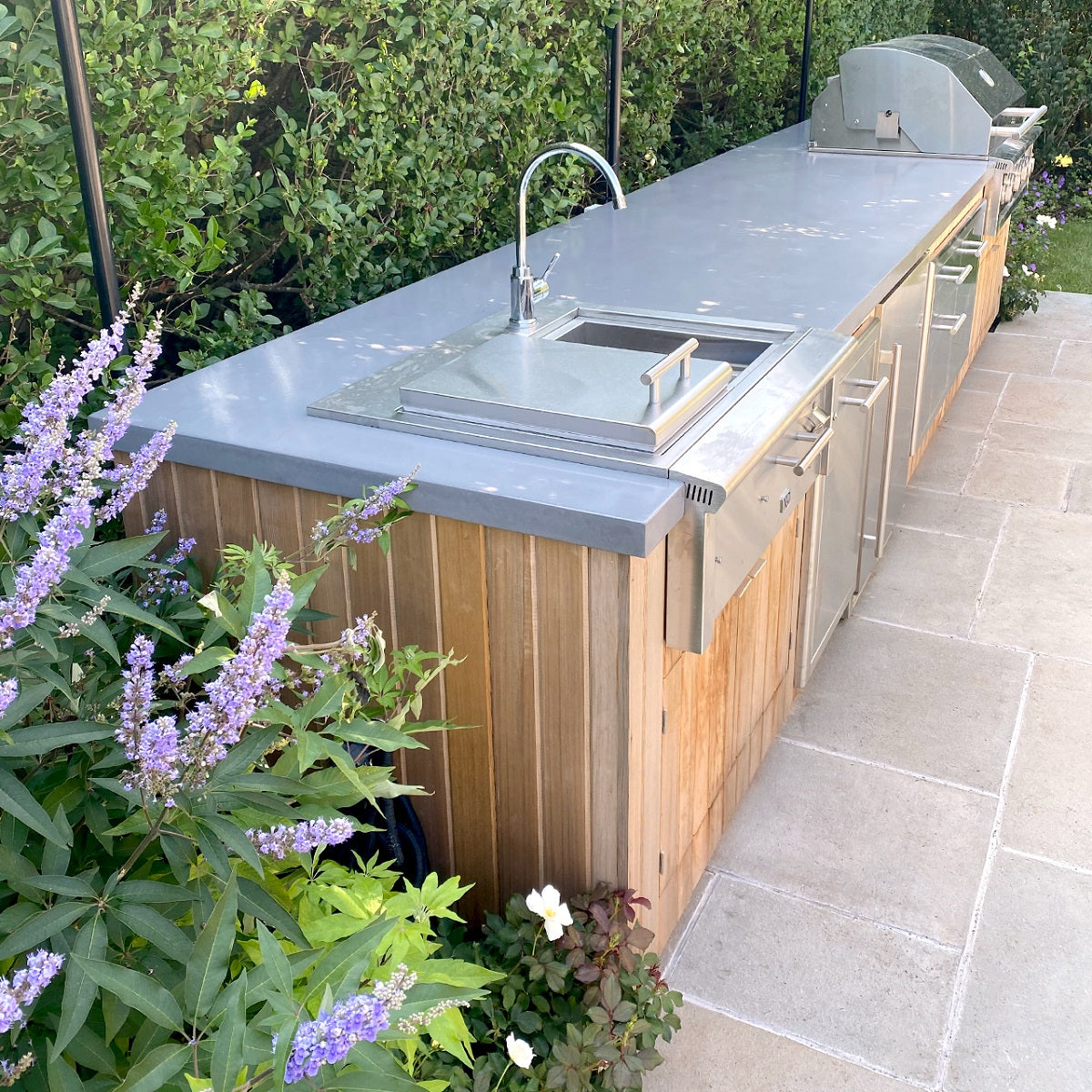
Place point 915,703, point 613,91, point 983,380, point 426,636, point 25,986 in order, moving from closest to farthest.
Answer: point 25,986
point 426,636
point 915,703
point 613,91
point 983,380

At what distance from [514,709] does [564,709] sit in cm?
10

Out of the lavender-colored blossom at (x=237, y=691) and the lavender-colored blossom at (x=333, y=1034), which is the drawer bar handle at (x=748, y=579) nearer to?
the lavender-colored blossom at (x=237, y=691)

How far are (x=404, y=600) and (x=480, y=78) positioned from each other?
197 cm

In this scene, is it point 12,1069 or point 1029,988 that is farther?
point 1029,988

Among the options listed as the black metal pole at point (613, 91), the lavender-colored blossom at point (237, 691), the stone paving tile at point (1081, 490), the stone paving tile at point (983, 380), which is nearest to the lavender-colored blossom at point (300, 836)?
the lavender-colored blossom at point (237, 691)

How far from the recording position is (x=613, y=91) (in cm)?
414

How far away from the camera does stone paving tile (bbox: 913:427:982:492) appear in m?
4.57

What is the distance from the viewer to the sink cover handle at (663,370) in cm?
185

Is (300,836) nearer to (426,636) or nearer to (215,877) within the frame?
(215,877)

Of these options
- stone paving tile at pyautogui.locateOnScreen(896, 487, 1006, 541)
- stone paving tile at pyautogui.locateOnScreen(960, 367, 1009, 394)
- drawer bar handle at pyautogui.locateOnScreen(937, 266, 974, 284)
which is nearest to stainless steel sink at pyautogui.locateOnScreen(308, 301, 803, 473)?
drawer bar handle at pyautogui.locateOnScreen(937, 266, 974, 284)

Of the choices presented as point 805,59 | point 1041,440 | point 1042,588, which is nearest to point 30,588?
point 1042,588

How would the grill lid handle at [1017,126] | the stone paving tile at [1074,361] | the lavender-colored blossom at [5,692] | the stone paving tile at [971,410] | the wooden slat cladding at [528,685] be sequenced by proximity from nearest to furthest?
the lavender-colored blossom at [5,692], the wooden slat cladding at [528,685], the grill lid handle at [1017,126], the stone paving tile at [971,410], the stone paving tile at [1074,361]

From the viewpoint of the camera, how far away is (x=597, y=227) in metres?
3.60

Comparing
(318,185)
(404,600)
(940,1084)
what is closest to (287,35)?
(318,185)
